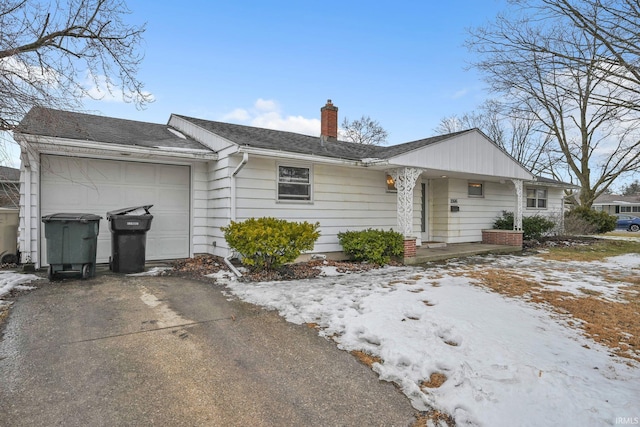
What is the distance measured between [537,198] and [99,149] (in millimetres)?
16158

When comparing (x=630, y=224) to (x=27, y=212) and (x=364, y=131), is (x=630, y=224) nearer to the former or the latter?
(x=364, y=131)

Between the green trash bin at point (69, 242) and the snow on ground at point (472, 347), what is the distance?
2.50 m

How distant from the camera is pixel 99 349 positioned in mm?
3318

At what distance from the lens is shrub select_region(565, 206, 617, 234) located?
16.9 metres

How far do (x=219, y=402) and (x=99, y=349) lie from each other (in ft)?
5.26

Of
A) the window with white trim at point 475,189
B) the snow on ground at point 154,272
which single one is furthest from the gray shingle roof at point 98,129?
the window with white trim at point 475,189

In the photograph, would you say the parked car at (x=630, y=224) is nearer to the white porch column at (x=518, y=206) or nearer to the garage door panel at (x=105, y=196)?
the white porch column at (x=518, y=206)

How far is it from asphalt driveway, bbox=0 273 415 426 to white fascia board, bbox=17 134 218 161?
3122 mm

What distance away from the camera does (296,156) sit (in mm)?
7887

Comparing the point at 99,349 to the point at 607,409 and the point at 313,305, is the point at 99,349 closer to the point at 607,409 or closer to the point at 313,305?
the point at 313,305

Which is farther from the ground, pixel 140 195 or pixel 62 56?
pixel 62 56

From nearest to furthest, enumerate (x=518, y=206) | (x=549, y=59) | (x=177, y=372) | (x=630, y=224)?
1. (x=177, y=372)
2. (x=549, y=59)
3. (x=518, y=206)
4. (x=630, y=224)

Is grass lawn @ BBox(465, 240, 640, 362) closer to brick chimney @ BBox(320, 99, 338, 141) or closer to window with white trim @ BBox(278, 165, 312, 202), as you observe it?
window with white trim @ BBox(278, 165, 312, 202)

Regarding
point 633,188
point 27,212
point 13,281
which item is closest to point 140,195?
point 27,212
